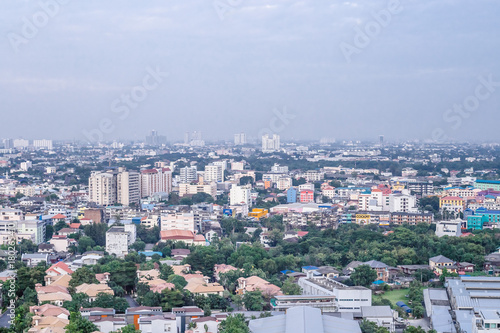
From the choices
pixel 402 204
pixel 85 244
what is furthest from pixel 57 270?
pixel 402 204

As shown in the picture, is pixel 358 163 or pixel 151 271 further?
pixel 358 163

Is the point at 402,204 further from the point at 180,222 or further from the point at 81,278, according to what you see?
the point at 81,278

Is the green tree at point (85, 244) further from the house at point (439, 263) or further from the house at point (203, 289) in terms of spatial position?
the house at point (439, 263)

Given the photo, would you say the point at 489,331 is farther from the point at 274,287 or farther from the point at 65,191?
the point at 65,191

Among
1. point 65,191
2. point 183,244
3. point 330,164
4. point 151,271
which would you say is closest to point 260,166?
point 330,164

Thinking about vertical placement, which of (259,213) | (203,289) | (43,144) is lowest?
(259,213)
